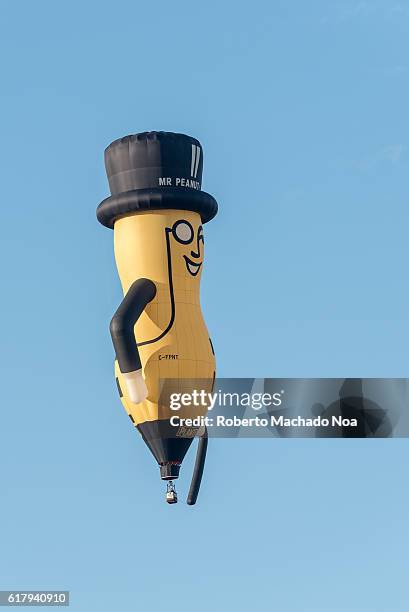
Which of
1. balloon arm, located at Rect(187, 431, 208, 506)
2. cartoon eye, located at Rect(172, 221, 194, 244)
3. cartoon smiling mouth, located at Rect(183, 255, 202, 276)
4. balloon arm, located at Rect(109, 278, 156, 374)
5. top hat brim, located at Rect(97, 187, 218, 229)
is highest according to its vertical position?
top hat brim, located at Rect(97, 187, 218, 229)

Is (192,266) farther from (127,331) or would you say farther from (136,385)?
(136,385)

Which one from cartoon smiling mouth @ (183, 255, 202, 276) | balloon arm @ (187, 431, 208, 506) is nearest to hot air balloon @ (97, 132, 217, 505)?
cartoon smiling mouth @ (183, 255, 202, 276)

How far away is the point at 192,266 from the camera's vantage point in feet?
247

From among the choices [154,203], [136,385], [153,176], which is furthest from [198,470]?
[153,176]

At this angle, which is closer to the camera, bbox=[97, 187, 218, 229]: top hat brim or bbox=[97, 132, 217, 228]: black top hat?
bbox=[97, 187, 218, 229]: top hat brim

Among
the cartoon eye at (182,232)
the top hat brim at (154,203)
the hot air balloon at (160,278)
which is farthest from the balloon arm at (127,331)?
the top hat brim at (154,203)

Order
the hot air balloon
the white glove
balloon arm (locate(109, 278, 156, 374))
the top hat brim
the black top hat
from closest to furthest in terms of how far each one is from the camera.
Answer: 1. balloon arm (locate(109, 278, 156, 374))
2. the white glove
3. the hot air balloon
4. the top hat brim
5. the black top hat

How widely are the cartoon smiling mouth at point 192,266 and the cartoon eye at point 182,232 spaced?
0.44m

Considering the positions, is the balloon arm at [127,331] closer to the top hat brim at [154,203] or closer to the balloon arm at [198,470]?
the top hat brim at [154,203]

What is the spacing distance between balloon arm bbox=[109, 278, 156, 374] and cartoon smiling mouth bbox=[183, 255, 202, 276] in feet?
5.27

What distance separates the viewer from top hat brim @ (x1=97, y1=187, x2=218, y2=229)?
74.9m

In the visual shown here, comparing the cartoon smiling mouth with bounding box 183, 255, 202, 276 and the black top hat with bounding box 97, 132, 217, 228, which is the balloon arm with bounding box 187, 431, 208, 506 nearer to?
the cartoon smiling mouth with bounding box 183, 255, 202, 276

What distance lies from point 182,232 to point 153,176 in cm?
163

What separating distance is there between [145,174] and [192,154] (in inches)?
56.2
